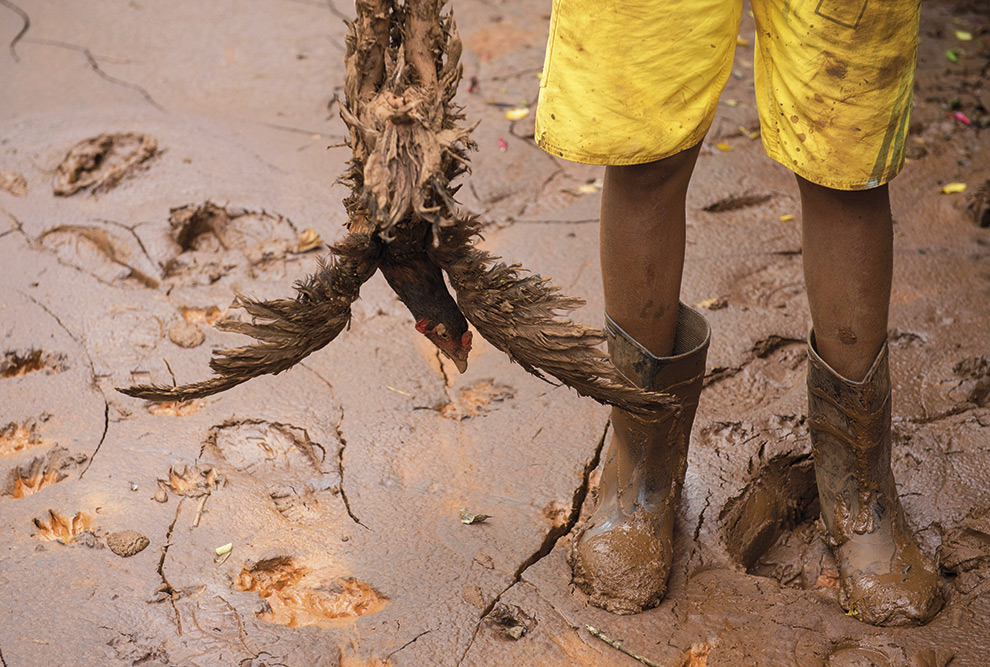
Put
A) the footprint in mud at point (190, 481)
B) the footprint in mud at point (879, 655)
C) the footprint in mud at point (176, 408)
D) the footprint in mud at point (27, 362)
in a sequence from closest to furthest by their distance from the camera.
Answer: the footprint in mud at point (879, 655), the footprint in mud at point (190, 481), the footprint in mud at point (176, 408), the footprint in mud at point (27, 362)

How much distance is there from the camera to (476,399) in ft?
7.73

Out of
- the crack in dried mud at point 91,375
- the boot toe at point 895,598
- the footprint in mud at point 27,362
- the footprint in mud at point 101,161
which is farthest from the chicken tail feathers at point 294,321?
the footprint in mud at point 101,161

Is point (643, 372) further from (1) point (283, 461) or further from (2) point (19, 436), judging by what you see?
(2) point (19, 436)

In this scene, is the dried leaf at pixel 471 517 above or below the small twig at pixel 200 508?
above

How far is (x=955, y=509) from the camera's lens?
1.97 m

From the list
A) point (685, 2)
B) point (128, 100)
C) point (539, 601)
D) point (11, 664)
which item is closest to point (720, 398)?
point (539, 601)

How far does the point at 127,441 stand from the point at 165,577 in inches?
19.0

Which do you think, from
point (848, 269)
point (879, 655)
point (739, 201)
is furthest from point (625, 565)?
point (739, 201)

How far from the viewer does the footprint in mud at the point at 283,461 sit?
2.05 m

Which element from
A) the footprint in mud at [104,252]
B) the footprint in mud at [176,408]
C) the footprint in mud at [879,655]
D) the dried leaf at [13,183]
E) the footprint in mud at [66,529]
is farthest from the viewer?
the dried leaf at [13,183]

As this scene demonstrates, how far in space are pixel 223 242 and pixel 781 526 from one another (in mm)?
2063

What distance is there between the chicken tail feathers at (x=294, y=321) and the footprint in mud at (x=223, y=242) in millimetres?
1324

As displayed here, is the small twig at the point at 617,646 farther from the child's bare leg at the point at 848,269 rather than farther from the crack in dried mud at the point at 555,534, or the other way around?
the child's bare leg at the point at 848,269

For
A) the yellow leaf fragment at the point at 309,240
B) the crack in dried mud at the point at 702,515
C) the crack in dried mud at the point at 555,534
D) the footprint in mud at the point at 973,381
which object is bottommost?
the yellow leaf fragment at the point at 309,240
